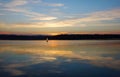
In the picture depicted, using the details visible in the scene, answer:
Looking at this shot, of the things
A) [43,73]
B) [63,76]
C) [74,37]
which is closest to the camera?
[63,76]

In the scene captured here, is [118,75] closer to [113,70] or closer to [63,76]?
[113,70]

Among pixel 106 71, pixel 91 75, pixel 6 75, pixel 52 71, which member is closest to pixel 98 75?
pixel 91 75

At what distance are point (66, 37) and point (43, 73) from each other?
96763 millimetres

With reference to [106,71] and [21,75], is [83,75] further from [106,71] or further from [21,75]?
[21,75]

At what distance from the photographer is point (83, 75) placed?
10.2 m

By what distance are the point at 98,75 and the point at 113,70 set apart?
153cm

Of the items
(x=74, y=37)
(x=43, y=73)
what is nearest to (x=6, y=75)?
(x=43, y=73)

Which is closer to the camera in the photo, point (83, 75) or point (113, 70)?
point (83, 75)

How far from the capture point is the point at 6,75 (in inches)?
401

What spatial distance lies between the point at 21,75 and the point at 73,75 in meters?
2.49

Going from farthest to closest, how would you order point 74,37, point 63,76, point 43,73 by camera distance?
point 74,37, point 43,73, point 63,76

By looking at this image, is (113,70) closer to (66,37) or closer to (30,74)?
(30,74)

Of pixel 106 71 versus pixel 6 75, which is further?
pixel 106 71

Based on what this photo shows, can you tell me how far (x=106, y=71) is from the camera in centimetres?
1118
